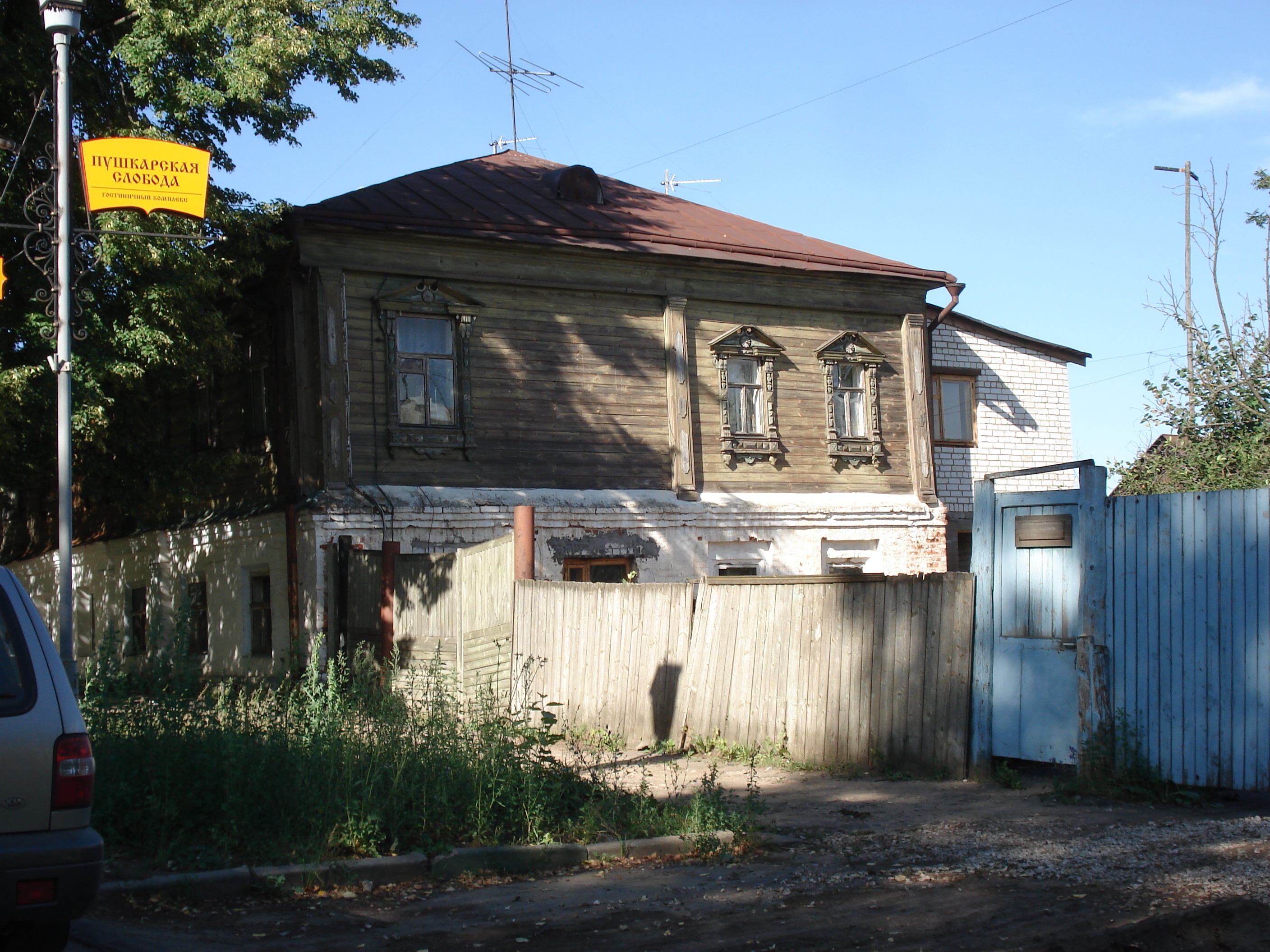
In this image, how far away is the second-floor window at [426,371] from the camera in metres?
16.1

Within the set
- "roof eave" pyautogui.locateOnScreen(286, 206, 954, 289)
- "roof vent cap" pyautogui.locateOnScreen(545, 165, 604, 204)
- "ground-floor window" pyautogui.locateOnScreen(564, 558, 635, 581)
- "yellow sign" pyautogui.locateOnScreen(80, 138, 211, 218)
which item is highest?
"roof vent cap" pyautogui.locateOnScreen(545, 165, 604, 204)

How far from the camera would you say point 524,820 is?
6.86 meters

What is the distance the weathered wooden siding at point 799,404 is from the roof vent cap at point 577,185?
2.49 meters

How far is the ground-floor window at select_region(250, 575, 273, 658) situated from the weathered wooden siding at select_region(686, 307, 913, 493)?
247 inches

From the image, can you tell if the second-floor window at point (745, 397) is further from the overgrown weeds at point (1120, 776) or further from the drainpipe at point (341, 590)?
the overgrown weeds at point (1120, 776)

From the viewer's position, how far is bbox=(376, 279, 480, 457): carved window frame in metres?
15.9

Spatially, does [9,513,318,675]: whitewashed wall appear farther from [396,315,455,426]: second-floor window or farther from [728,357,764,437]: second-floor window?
[728,357,764,437]: second-floor window

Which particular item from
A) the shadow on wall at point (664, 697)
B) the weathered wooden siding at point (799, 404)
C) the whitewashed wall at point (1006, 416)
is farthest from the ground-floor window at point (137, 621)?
the whitewashed wall at point (1006, 416)

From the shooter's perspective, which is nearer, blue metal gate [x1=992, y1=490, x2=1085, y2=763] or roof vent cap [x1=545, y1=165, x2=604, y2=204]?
blue metal gate [x1=992, y1=490, x2=1085, y2=763]

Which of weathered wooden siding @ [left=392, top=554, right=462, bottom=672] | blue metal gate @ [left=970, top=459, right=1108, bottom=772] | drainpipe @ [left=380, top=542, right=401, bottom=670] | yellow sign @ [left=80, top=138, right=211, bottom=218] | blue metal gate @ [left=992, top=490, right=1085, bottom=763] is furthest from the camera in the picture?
drainpipe @ [left=380, top=542, right=401, bottom=670]

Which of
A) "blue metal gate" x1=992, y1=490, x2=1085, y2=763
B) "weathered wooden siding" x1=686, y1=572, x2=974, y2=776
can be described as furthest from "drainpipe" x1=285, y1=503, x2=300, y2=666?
"blue metal gate" x1=992, y1=490, x2=1085, y2=763

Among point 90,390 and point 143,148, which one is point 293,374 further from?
point 143,148

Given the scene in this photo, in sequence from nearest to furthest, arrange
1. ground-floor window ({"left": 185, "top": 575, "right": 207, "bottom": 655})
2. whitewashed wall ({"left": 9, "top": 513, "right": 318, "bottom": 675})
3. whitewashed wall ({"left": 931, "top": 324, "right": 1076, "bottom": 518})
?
whitewashed wall ({"left": 9, "top": 513, "right": 318, "bottom": 675}) < ground-floor window ({"left": 185, "top": 575, "right": 207, "bottom": 655}) < whitewashed wall ({"left": 931, "top": 324, "right": 1076, "bottom": 518})

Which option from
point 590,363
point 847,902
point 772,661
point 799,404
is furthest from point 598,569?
point 847,902
